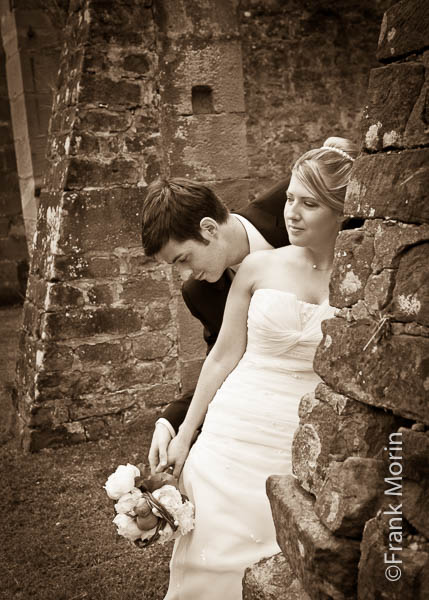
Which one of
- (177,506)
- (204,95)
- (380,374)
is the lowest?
(177,506)

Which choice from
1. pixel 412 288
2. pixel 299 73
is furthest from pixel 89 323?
pixel 412 288

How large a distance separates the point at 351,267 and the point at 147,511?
1.25 metres

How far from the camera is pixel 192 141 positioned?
5297 mm

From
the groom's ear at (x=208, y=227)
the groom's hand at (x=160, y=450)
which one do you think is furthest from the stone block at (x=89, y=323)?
the groom's ear at (x=208, y=227)

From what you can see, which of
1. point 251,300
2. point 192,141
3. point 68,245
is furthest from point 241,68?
point 251,300

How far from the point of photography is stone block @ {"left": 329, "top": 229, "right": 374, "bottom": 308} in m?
1.70

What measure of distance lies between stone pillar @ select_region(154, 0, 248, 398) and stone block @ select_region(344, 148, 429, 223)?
3.71 metres

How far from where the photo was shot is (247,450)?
2.57 meters

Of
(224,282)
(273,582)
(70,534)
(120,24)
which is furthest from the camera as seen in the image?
(120,24)

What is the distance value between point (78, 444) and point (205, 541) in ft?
10.2

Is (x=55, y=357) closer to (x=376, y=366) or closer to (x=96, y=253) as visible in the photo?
(x=96, y=253)

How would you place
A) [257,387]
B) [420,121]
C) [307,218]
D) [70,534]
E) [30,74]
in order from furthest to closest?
[30,74], [70,534], [257,387], [307,218], [420,121]

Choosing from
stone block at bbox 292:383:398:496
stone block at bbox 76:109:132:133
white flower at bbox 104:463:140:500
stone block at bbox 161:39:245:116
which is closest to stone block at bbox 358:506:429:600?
stone block at bbox 292:383:398:496

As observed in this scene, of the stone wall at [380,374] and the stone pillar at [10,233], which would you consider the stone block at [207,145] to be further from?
the stone pillar at [10,233]
